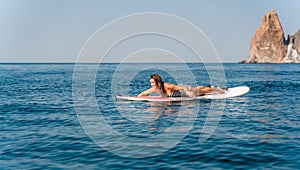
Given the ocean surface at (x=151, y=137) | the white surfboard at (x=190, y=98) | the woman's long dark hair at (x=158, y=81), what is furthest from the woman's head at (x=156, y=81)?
the ocean surface at (x=151, y=137)

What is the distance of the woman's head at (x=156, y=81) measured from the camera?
19.6 m

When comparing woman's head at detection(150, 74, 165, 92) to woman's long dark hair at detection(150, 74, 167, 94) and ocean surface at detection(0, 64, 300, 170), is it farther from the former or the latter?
ocean surface at detection(0, 64, 300, 170)

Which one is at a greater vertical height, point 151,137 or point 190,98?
point 190,98

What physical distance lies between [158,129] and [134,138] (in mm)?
1782

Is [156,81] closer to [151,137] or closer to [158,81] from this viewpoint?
[158,81]

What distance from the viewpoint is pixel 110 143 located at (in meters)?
11.1

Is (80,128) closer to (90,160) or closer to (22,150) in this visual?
(22,150)

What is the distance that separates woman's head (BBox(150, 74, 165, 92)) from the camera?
64.4 ft

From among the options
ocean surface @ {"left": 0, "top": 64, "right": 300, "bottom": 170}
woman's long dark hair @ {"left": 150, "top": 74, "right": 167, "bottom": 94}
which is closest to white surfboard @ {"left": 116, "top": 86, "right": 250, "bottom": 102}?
woman's long dark hair @ {"left": 150, "top": 74, "right": 167, "bottom": 94}

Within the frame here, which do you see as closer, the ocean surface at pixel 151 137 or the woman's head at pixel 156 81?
the ocean surface at pixel 151 137

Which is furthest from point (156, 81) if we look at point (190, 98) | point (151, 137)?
point (151, 137)

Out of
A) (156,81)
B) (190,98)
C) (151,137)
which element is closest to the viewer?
(151,137)

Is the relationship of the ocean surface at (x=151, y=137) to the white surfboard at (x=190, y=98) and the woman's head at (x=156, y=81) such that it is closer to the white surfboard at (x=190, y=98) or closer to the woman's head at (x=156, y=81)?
the woman's head at (x=156, y=81)

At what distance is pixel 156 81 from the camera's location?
1994 cm
